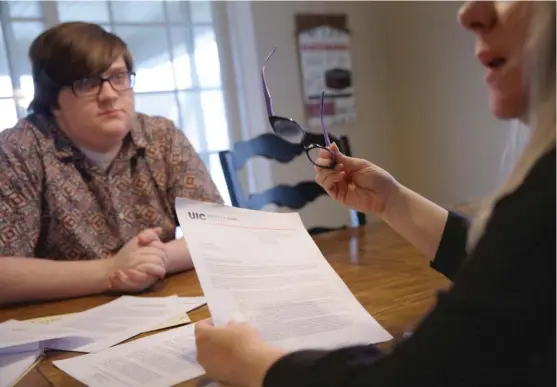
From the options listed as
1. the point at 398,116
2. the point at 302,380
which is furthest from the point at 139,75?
the point at 302,380

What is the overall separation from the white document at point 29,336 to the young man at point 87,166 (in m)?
0.33

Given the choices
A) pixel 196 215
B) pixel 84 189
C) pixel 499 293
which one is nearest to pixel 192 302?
pixel 196 215

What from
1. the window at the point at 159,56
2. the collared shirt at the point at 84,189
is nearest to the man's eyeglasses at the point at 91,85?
the collared shirt at the point at 84,189

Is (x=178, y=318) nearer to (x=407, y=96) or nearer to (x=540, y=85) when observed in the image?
(x=540, y=85)

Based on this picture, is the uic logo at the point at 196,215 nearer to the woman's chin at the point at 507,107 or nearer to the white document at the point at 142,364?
the white document at the point at 142,364

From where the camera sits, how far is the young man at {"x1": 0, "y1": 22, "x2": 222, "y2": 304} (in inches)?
48.3

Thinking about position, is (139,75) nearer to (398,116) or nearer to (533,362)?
(398,116)

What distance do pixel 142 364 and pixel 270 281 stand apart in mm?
205

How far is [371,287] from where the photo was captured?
956 mm

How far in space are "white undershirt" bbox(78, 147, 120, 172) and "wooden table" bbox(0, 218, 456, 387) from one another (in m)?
0.39

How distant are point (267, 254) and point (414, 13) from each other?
2.68m

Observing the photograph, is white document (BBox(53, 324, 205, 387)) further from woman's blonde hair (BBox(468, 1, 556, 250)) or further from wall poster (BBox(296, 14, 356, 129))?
wall poster (BBox(296, 14, 356, 129))

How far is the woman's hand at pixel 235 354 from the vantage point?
20.2 inches

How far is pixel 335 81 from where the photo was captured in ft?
10.1
